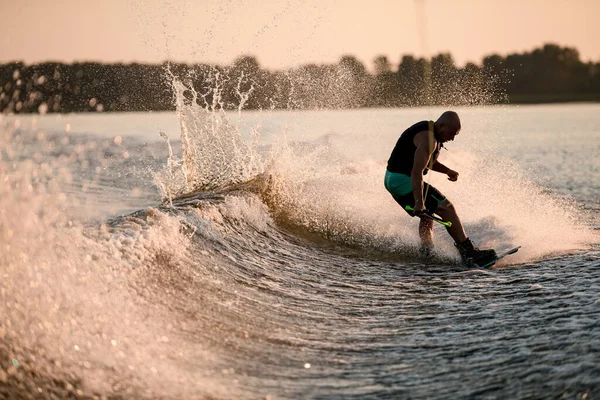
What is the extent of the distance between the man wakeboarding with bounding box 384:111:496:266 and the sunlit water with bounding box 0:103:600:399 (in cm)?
34

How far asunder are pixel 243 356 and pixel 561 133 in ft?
137

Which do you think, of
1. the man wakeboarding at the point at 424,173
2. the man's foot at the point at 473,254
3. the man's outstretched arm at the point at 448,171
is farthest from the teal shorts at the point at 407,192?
the man's foot at the point at 473,254

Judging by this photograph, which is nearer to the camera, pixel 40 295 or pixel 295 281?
pixel 40 295

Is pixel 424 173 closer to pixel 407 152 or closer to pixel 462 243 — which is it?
pixel 407 152

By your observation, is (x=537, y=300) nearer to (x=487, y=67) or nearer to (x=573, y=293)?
(x=573, y=293)

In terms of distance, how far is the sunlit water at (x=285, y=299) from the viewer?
14.0 ft

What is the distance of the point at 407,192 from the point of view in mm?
8789

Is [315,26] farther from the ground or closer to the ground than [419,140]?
farther from the ground

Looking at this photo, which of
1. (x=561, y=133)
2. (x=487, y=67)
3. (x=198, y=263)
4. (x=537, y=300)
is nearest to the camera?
(x=537, y=300)

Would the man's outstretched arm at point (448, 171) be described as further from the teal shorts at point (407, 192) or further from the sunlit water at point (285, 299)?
the sunlit water at point (285, 299)

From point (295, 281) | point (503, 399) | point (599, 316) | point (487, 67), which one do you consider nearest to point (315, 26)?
point (295, 281)

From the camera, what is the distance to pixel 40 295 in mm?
4766

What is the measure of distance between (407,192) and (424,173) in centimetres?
32

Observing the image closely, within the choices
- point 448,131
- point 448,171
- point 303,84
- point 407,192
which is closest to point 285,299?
point 407,192
